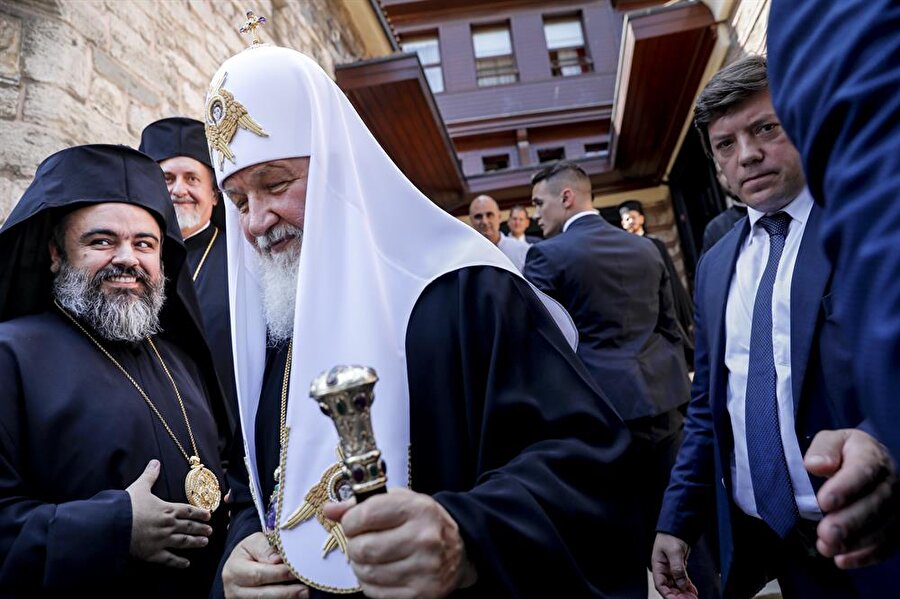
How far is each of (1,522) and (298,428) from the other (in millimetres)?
1167

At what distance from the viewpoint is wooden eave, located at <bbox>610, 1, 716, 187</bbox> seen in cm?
695

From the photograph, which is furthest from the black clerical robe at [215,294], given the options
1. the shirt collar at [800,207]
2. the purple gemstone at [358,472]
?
the shirt collar at [800,207]

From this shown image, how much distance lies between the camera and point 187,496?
7.43 ft

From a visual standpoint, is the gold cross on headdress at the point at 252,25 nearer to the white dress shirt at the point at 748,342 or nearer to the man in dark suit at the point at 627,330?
the white dress shirt at the point at 748,342

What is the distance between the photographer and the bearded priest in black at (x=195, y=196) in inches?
147

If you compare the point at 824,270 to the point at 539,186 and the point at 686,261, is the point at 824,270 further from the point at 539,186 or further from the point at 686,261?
the point at 686,261

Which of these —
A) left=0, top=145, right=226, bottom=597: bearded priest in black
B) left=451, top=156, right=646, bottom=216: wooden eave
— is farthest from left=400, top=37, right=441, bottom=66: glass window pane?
left=0, top=145, right=226, bottom=597: bearded priest in black

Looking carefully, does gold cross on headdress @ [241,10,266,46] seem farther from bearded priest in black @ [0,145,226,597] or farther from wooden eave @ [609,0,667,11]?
wooden eave @ [609,0,667,11]

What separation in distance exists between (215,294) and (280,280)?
2.17 meters

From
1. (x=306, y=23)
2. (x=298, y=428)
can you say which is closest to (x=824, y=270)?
(x=298, y=428)

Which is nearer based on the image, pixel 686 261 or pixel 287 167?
pixel 287 167

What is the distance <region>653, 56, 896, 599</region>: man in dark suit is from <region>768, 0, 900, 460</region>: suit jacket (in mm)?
1094

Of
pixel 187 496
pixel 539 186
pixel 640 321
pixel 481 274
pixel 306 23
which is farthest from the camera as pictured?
pixel 306 23

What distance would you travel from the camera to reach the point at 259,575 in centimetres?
137
